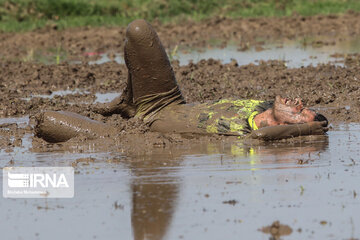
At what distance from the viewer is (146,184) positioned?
700 centimetres

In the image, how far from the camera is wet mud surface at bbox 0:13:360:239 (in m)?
5.83

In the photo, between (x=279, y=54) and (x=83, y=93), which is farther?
(x=279, y=54)

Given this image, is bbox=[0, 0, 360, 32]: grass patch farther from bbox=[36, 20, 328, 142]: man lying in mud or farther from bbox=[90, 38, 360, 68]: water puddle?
bbox=[36, 20, 328, 142]: man lying in mud

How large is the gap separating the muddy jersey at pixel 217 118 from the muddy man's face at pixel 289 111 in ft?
0.90

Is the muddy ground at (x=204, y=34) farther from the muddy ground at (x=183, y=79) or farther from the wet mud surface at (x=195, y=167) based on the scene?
the wet mud surface at (x=195, y=167)

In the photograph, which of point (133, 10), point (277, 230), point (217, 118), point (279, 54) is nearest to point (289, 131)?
point (217, 118)

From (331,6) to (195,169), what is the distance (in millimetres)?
19420

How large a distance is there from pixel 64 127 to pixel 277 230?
13.6ft

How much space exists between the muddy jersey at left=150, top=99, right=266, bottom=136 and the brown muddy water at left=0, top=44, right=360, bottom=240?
0.20 m

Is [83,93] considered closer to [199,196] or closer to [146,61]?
[146,61]

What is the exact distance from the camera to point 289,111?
875cm

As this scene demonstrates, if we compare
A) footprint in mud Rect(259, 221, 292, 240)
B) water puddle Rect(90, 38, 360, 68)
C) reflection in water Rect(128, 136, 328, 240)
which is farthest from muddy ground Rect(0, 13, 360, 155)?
footprint in mud Rect(259, 221, 292, 240)

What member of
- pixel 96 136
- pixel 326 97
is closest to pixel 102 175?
pixel 96 136

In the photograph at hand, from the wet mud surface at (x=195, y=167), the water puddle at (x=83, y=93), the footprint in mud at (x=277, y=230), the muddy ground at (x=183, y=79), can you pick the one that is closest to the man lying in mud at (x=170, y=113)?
the wet mud surface at (x=195, y=167)
